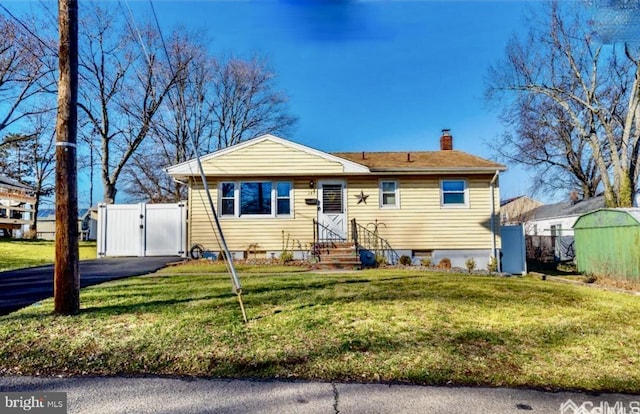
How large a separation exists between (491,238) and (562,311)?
325 inches

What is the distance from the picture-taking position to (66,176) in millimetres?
4445

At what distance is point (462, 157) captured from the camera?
14.2 metres

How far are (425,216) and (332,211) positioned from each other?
3.24 m

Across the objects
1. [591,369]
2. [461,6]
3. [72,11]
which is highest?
[461,6]

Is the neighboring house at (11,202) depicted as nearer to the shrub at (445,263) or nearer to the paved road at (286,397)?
the shrub at (445,263)

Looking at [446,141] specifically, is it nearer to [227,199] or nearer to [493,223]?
[493,223]

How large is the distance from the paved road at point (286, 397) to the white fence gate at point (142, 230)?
35.2 ft

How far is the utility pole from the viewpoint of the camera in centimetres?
441

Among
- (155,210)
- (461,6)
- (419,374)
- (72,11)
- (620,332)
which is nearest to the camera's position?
(419,374)

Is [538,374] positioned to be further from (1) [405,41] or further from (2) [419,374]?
(1) [405,41]

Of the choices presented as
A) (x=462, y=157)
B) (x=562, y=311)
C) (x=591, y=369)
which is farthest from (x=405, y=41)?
(x=591, y=369)

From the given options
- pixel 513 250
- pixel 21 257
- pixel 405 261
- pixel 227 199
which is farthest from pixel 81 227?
pixel 513 250

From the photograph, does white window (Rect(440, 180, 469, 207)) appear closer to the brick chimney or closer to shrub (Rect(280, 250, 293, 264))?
the brick chimney

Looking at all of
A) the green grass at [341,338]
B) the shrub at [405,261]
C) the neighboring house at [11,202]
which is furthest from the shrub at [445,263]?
the neighboring house at [11,202]
